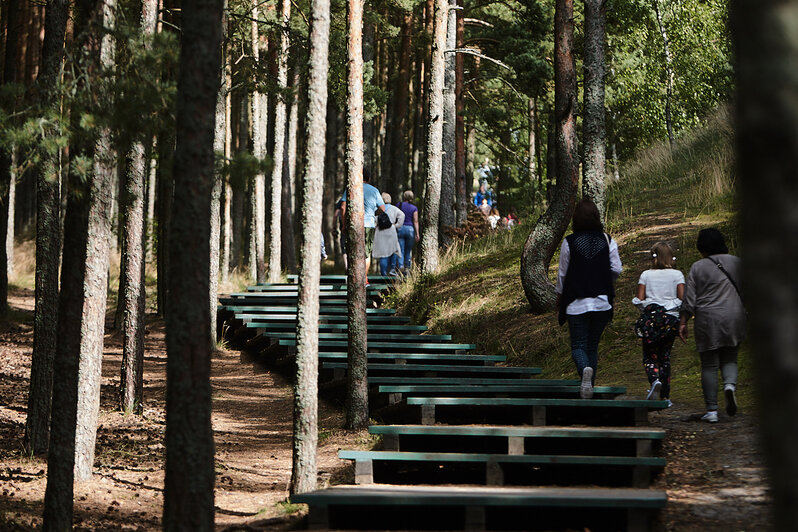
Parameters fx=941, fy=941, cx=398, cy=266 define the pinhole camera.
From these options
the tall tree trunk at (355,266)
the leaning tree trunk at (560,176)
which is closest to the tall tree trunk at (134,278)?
the tall tree trunk at (355,266)

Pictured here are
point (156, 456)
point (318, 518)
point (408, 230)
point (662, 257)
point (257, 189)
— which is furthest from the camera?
point (257, 189)

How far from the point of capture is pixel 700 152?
78.9ft

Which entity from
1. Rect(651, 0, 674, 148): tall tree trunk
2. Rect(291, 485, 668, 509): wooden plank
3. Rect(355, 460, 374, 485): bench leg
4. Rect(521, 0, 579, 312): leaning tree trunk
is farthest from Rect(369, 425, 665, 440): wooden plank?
Rect(651, 0, 674, 148): tall tree trunk

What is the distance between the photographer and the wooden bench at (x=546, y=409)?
8297 millimetres

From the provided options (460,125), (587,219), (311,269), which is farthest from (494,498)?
(460,125)

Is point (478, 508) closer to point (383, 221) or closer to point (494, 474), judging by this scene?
point (494, 474)

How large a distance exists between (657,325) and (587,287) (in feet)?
3.47

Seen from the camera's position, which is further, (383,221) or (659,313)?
(383,221)

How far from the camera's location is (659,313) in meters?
9.49

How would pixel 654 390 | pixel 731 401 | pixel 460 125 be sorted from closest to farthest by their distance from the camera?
pixel 731 401 → pixel 654 390 → pixel 460 125

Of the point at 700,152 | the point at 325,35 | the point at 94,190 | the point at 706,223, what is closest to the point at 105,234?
the point at 94,190

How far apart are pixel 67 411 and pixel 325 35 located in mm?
3947

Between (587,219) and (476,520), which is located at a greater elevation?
(587,219)

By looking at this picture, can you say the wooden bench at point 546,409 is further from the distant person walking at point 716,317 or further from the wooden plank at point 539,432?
the distant person walking at point 716,317
